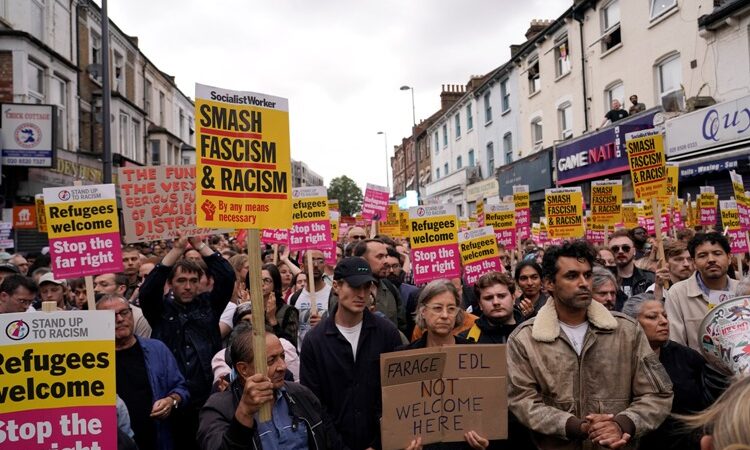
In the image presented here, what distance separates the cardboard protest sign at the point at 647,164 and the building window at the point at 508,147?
21.0 m

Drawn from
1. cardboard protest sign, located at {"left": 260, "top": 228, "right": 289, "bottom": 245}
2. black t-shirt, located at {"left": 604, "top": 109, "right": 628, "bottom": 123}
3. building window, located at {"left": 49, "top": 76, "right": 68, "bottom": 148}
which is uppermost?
building window, located at {"left": 49, "top": 76, "right": 68, "bottom": 148}

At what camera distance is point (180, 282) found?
4848 millimetres

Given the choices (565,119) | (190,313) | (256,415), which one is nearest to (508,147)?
(565,119)

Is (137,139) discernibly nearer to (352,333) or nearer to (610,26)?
(610,26)

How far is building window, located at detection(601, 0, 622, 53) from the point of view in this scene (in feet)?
64.3

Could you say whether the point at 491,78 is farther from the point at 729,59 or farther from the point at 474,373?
the point at 474,373

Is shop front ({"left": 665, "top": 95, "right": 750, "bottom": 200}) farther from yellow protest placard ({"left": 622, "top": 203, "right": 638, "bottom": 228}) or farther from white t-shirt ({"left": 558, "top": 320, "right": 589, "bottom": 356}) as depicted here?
white t-shirt ({"left": 558, "top": 320, "right": 589, "bottom": 356})

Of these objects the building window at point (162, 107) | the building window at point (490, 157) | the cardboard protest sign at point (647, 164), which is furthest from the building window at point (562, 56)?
the building window at point (162, 107)

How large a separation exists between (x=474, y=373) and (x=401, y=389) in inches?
16.4

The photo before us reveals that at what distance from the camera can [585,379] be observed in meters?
3.35

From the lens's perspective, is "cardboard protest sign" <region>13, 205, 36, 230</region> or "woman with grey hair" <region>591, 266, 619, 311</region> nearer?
"woman with grey hair" <region>591, 266, 619, 311</region>

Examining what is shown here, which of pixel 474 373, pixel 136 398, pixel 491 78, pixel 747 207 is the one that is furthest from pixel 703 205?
pixel 491 78

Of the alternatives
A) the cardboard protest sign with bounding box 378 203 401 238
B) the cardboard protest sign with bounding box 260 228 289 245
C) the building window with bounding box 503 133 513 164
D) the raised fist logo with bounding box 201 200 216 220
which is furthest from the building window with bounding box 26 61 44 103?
the raised fist logo with bounding box 201 200 216 220

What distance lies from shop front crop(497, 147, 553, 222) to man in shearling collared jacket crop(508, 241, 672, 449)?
2055cm
